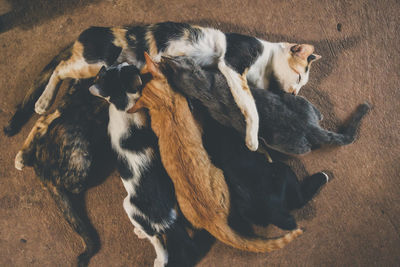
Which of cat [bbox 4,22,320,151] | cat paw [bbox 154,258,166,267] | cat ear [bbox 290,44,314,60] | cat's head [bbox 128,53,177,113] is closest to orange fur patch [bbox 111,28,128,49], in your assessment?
cat [bbox 4,22,320,151]

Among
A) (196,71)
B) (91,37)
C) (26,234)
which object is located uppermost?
(91,37)

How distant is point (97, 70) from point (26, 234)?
4.10ft

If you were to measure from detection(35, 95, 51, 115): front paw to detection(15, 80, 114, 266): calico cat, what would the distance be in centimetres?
6

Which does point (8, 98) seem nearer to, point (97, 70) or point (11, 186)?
point (11, 186)

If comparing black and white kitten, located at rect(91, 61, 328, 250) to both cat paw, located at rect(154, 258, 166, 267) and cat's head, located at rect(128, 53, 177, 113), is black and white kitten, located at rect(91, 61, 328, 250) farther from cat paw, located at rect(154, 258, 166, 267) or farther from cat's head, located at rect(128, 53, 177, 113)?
cat paw, located at rect(154, 258, 166, 267)

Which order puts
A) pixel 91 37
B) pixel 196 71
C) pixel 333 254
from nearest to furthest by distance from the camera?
pixel 196 71
pixel 91 37
pixel 333 254

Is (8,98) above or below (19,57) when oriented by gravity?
below

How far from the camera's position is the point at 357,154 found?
6.24 feet

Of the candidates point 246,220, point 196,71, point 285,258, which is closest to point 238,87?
point 196,71

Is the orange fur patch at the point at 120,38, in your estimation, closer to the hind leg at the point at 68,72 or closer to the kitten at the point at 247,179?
the hind leg at the point at 68,72

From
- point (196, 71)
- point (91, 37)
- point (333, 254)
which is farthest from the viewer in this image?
point (333, 254)

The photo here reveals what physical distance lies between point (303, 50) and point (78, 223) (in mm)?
1826

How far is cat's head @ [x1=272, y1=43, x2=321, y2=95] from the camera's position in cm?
173

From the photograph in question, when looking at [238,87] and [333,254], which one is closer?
[238,87]
